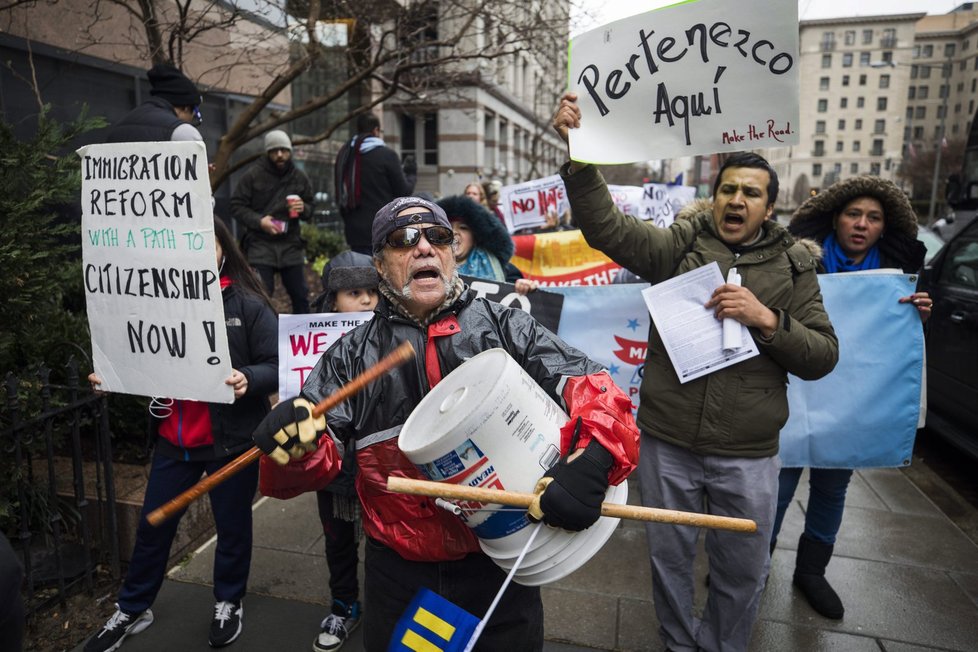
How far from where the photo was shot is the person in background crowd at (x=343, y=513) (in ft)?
8.89

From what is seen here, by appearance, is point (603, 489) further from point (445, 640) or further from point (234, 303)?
point (234, 303)

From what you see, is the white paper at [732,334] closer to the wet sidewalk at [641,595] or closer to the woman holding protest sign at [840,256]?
the woman holding protest sign at [840,256]

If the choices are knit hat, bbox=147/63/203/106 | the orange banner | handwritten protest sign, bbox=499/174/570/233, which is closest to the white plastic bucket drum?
knit hat, bbox=147/63/203/106

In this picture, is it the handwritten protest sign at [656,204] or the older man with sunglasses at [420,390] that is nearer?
the older man with sunglasses at [420,390]

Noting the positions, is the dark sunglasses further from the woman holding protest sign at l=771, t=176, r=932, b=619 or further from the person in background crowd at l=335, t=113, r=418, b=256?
the person in background crowd at l=335, t=113, r=418, b=256

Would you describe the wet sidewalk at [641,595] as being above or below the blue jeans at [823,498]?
below

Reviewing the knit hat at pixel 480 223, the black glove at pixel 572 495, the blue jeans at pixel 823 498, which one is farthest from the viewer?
the knit hat at pixel 480 223

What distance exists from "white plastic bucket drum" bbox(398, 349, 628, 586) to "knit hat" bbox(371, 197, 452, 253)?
0.54 meters

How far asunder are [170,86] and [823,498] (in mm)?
4131

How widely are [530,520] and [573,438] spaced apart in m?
0.23

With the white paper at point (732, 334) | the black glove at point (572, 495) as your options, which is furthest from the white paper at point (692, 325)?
the black glove at point (572, 495)

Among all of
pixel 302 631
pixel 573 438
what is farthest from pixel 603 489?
pixel 302 631

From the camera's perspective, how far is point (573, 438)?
1.63 meters

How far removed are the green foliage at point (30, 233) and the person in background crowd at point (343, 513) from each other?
1.25 metres
